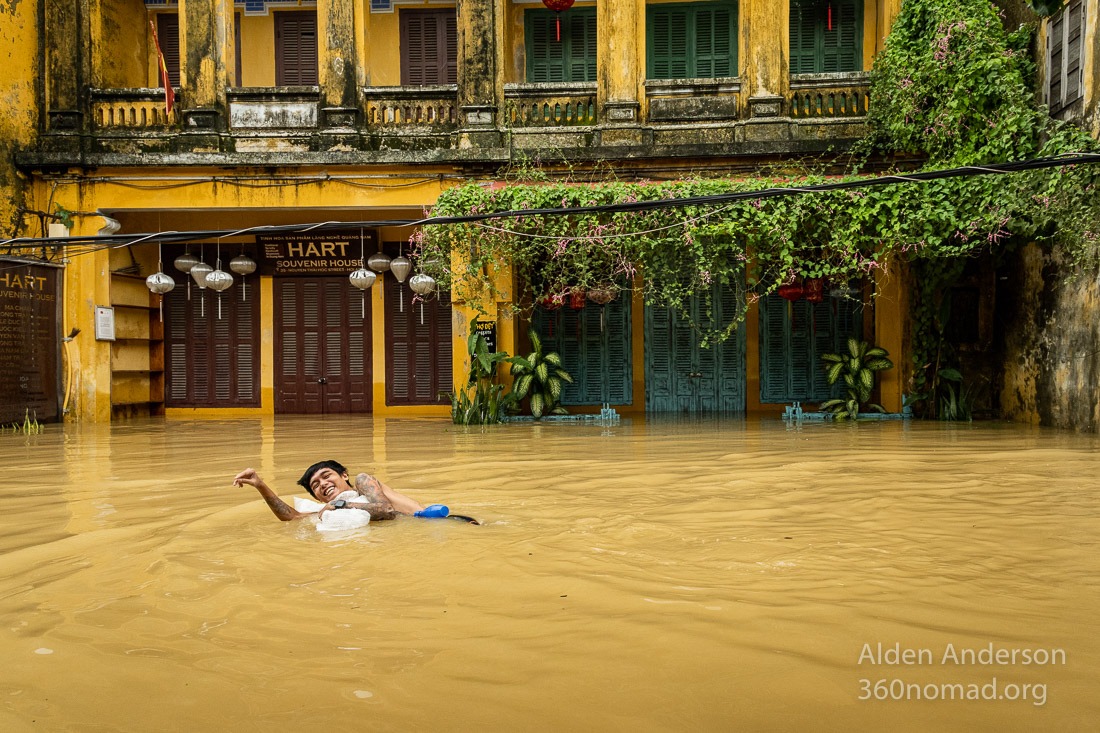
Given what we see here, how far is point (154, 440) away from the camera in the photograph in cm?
1045

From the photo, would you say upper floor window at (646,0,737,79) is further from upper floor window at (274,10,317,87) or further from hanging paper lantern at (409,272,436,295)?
upper floor window at (274,10,317,87)

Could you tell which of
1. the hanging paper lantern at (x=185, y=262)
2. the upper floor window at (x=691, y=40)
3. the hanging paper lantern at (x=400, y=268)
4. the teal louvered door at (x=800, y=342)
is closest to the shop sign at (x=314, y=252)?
the hanging paper lantern at (x=185, y=262)

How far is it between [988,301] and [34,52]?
578 inches

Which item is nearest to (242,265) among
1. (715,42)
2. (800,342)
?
(715,42)

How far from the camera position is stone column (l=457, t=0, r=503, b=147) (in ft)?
41.5

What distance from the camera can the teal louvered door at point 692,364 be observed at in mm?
14305

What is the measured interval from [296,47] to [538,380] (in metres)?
7.28

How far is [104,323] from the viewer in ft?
42.7

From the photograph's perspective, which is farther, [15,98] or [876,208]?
[15,98]

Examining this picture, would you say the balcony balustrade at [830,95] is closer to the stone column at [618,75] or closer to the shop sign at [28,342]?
the stone column at [618,75]

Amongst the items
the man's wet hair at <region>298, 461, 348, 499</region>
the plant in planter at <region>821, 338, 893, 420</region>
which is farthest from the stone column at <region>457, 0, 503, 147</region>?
the man's wet hair at <region>298, 461, 348, 499</region>

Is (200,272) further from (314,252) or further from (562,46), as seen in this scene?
(562,46)

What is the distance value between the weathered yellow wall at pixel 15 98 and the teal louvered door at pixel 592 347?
26.3 feet

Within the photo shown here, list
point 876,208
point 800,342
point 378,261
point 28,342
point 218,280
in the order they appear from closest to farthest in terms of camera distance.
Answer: point 876,208 → point 28,342 → point 218,280 → point 378,261 → point 800,342
